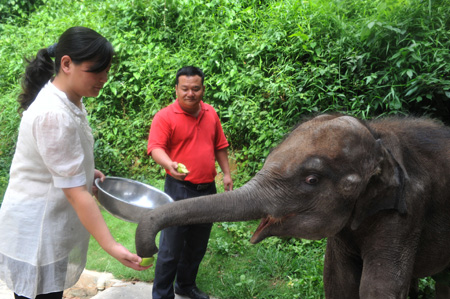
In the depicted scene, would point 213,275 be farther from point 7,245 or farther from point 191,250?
point 7,245

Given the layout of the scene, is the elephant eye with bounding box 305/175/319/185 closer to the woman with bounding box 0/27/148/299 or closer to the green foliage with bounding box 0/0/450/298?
the woman with bounding box 0/27/148/299

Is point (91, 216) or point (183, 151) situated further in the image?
point (183, 151)

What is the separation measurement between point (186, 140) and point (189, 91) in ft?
1.37

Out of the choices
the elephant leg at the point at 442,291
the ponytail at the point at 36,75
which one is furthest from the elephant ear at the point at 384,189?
the ponytail at the point at 36,75

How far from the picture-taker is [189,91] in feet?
13.0

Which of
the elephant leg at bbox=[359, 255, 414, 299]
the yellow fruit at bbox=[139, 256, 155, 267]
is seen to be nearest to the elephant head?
the elephant leg at bbox=[359, 255, 414, 299]

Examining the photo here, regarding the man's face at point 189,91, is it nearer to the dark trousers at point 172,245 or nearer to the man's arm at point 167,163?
the man's arm at point 167,163

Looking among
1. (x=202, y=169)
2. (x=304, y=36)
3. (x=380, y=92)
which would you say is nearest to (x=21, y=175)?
(x=202, y=169)

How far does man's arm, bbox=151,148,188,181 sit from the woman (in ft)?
3.27

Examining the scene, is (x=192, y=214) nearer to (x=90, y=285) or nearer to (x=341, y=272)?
(x=341, y=272)

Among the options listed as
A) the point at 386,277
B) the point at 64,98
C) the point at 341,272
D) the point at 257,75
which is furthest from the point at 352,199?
the point at 257,75

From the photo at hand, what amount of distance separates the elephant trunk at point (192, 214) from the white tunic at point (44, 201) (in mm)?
413

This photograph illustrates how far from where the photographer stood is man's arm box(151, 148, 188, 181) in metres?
3.53

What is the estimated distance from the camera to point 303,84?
5867 mm
